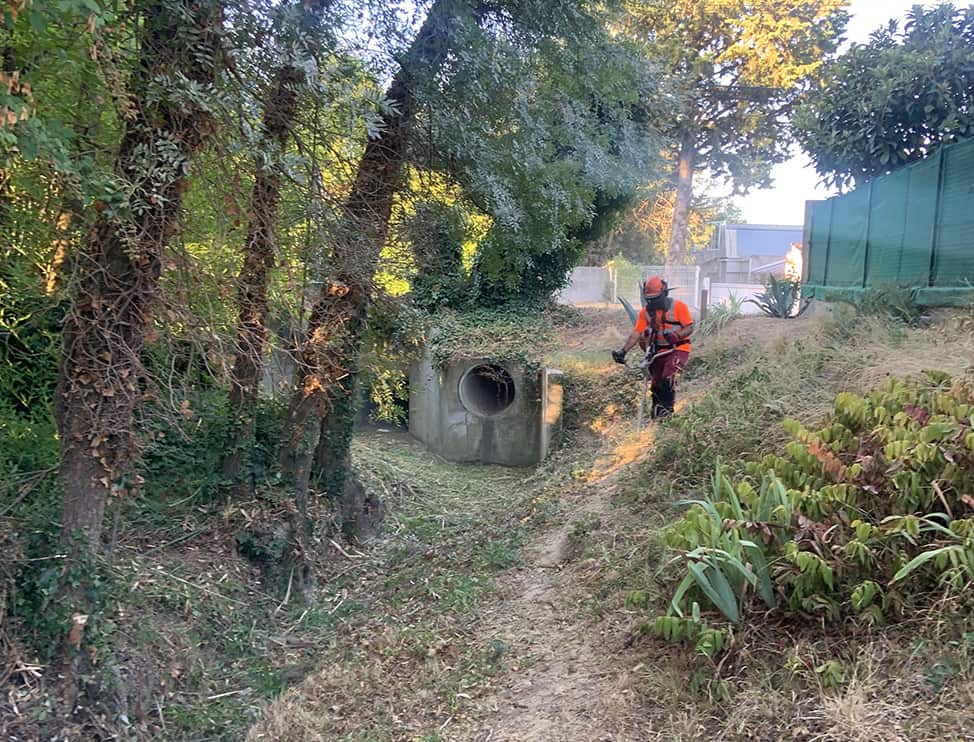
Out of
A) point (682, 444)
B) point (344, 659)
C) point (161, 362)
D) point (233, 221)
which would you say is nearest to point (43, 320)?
point (161, 362)

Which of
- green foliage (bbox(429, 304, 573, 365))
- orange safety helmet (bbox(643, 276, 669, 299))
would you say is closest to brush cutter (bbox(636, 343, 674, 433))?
orange safety helmet (bbox(643, 276, 669, 299))

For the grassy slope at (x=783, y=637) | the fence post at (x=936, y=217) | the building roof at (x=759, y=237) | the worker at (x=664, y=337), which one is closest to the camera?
the grassy slope at (x=783, y=637)

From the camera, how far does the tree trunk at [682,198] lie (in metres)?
26.0

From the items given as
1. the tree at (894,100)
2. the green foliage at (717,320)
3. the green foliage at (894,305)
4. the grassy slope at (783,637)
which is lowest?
the grassy slope at (783,637)

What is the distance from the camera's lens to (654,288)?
25.1 ft

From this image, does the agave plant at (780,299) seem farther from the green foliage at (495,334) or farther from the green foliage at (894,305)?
the green foliage at (894,305)

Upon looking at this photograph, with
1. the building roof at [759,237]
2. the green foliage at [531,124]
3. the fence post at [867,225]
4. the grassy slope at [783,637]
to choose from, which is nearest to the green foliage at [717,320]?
the fence post at [867,225]

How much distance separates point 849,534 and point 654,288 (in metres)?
4.80

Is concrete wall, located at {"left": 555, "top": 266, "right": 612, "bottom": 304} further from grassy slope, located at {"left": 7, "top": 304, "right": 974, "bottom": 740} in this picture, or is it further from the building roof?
the building roof

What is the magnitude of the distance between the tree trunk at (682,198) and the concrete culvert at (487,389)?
1517 cm

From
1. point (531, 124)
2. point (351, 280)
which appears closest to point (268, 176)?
point (351, 280)

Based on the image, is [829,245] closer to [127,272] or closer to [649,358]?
[649,358]

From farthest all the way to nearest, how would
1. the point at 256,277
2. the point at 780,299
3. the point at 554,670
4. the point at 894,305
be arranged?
the point at 780,299
the point at 894,305
the point at 256,277
the point at 554,670

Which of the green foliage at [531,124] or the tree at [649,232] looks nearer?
the green foliage at [531,124]
